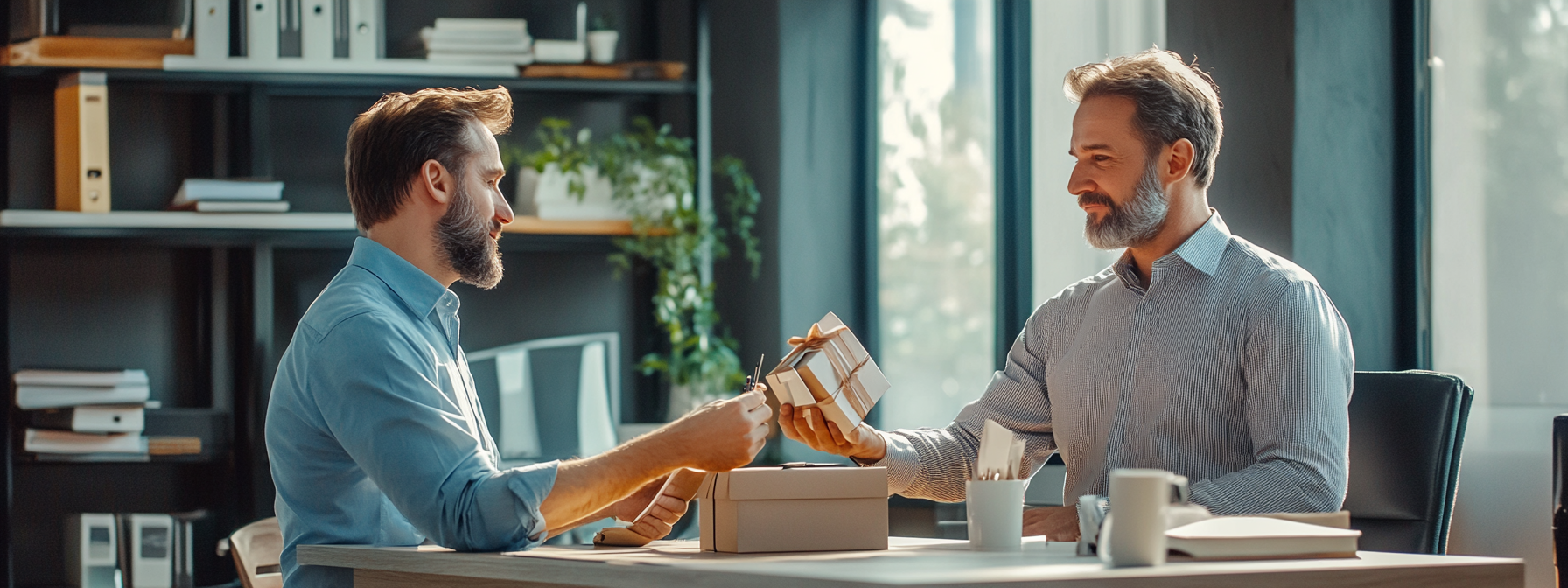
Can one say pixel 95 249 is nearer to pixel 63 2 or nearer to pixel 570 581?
pixel 63 2

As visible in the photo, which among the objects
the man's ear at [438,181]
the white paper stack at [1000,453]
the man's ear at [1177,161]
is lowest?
the white paper stack at [1000,453]

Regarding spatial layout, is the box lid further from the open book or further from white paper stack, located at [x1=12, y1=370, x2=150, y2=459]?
white paper stack, located at [x1=12, y1=370, x2=150, y2=459]

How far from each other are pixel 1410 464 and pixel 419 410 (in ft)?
4.55

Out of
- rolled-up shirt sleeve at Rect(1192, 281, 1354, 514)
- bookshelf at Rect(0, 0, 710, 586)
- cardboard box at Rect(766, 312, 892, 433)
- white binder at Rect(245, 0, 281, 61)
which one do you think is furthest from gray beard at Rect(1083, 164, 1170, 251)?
white binder at Rect(245, 0, 281, 61)

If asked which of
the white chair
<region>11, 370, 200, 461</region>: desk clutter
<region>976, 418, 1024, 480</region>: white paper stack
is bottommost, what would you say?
the white chair

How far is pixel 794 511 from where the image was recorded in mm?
1513

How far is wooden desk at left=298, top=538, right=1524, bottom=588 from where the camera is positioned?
1147mm

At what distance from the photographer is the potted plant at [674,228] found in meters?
3.68

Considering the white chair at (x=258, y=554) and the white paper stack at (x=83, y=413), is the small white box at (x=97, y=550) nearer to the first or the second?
the white paper stack at (x=83, y=413)

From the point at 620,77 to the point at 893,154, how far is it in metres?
0.79

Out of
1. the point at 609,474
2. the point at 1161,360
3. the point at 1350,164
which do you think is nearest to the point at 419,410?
the point at 609,474

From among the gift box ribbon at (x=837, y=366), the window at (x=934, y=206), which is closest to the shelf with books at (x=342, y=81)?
the window at (x=934, y=206)

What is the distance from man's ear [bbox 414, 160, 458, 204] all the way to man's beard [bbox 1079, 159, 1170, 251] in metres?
0.99

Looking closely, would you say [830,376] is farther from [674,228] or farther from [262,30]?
[262,30]
